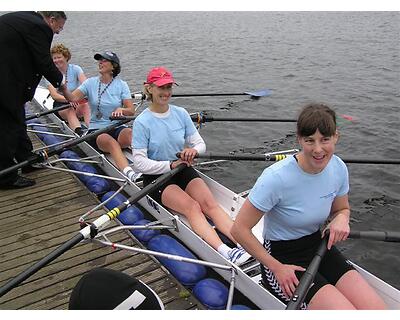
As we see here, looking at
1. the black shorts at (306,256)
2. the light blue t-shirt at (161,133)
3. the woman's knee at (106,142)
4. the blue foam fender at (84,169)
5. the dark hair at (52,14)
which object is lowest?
the blue foam fender at (84,169)

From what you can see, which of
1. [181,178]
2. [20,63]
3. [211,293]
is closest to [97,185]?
[181,178]

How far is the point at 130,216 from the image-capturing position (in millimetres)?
5348

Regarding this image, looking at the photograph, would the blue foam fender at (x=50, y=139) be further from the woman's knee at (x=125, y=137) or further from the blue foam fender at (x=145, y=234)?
the blue foam fender at (x=145, y=234)

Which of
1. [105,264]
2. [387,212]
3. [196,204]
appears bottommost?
[387,212]

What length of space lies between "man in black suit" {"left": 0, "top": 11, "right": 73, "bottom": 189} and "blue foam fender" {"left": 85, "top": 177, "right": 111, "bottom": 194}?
1.10 m

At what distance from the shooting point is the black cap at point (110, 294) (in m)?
2.06

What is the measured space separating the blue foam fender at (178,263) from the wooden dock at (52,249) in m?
0.08

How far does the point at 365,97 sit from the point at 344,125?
2739 mm

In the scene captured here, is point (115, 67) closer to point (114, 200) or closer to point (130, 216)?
point (114, 200)

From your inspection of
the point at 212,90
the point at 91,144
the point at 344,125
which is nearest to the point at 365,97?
the point at 344,125

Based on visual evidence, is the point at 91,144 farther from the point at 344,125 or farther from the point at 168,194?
the point at 344,125

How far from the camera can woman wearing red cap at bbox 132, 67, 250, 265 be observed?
4.68 meters

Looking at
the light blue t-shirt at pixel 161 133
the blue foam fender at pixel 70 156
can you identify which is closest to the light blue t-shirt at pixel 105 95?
the blue foam fender at pixel 70 156

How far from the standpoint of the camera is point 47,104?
1070 cm
